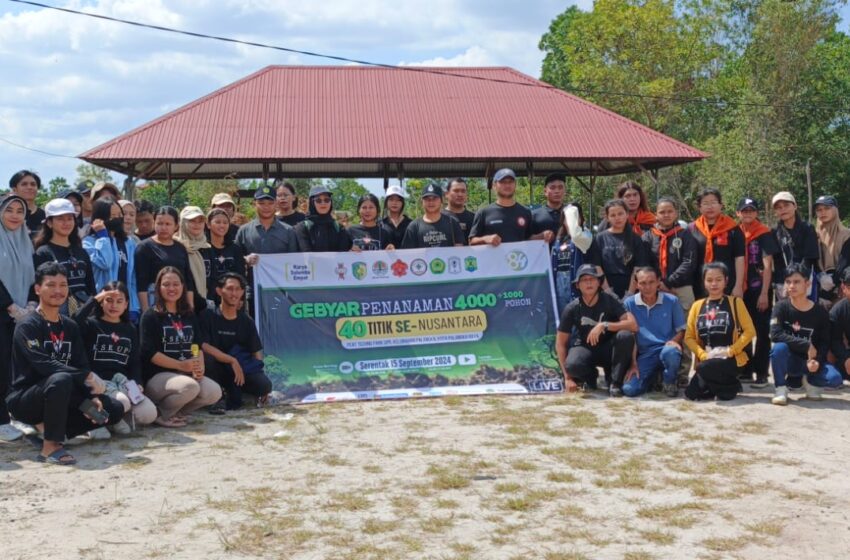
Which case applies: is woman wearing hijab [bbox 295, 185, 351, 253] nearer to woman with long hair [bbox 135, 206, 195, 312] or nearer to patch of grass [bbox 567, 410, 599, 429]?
woman with long hair [bbox 135, 206, 195, 312]

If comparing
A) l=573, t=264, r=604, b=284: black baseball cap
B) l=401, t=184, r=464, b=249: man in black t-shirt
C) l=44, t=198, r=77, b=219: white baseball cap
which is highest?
l=44, t=198, r=77, b=219: white baseball cap

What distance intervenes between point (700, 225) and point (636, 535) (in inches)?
A: 184

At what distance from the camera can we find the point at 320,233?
26.8 feet

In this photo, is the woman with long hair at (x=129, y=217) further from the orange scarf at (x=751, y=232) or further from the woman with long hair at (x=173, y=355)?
the orange scarf at (x=751, y=232)

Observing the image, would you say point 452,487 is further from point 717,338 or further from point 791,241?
point 791,241

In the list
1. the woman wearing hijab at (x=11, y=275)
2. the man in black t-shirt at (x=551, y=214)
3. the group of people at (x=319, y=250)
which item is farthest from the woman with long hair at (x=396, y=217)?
the woman wearing hijab at (x=11, y=275)

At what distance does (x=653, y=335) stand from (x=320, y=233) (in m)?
3.37

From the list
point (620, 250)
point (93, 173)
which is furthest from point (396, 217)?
point (93, 173)

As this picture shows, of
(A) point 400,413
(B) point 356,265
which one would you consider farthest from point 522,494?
(B) point 356,265

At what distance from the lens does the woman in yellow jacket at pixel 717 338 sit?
727cm

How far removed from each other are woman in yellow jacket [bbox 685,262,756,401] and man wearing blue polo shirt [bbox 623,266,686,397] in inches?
7.1

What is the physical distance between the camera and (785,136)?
34.7 meters

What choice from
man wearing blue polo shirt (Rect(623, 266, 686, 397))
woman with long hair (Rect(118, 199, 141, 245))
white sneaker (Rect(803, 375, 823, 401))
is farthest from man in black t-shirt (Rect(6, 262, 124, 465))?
white sneaker (Rect(803, 375, 823, 401))

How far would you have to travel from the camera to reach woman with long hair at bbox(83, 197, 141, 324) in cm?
716
